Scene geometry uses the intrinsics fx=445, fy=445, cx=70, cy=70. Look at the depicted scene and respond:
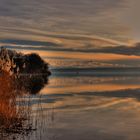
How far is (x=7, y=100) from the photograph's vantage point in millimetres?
15312

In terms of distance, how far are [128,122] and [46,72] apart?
93809 millimetres

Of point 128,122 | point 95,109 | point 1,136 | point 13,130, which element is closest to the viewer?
point 1,136

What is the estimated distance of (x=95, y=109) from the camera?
22.3 meters

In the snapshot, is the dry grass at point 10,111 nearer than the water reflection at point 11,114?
No

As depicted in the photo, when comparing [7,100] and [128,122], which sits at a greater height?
[7,100]

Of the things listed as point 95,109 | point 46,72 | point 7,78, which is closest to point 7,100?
point 7,78

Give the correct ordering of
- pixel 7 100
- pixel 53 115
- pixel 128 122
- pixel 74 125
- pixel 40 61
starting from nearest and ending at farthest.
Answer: pixel 7 100 < pixel 74 125 < pixel 128 122 < pixel 53 115 < pixel 40 61

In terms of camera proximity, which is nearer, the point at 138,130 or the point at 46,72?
the point at 138,130

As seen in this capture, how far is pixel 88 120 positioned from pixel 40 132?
3848mm

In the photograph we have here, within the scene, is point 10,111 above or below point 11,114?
above

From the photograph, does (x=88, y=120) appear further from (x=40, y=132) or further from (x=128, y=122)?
(x=40, y=132)

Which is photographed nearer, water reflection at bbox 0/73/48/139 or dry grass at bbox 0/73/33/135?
water reflection at bbox 0/73/48/139

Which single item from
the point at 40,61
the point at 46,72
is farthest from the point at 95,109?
the point at 46,72

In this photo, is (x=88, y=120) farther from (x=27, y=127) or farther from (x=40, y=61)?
(x=40, y=61)
